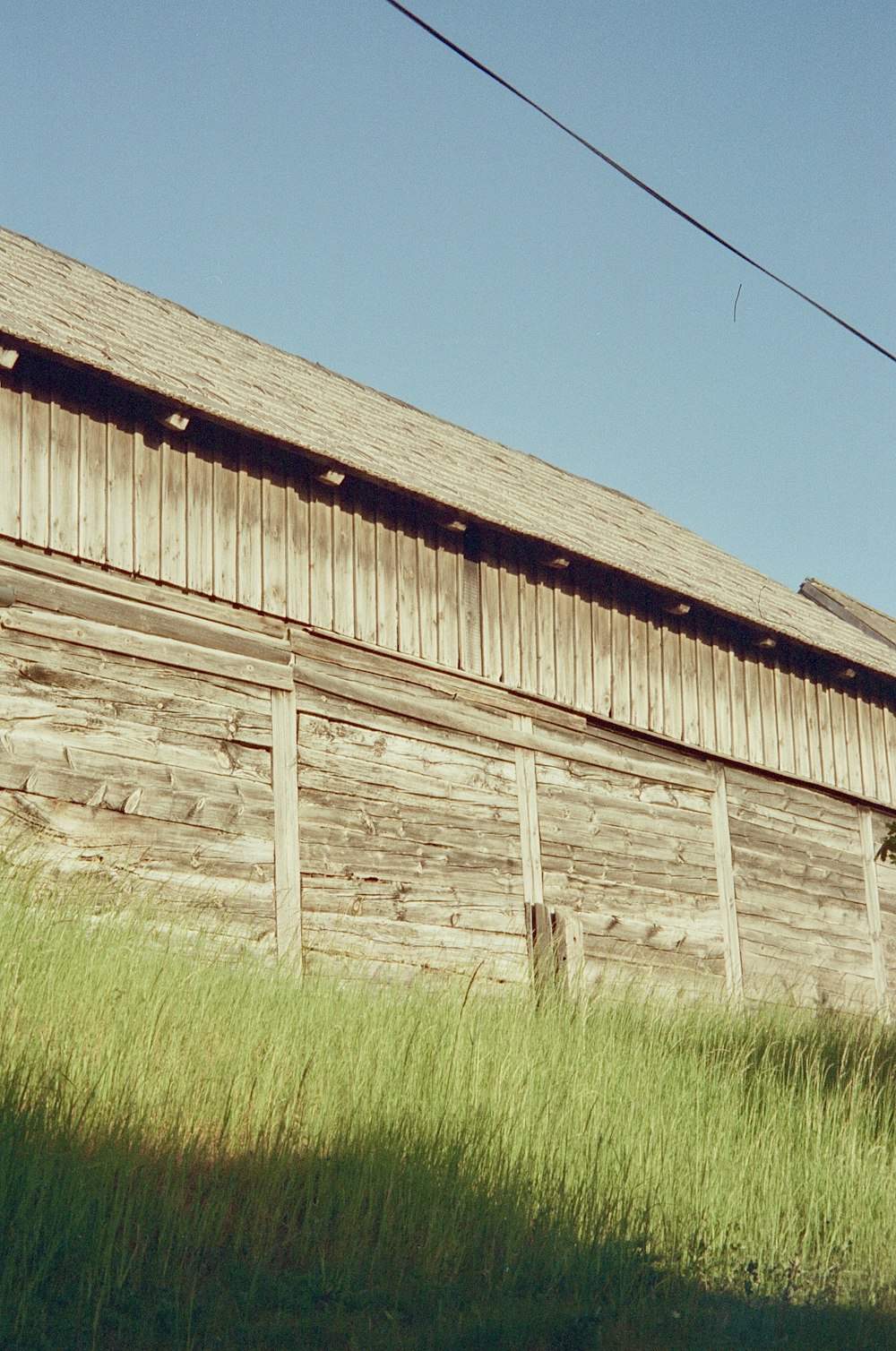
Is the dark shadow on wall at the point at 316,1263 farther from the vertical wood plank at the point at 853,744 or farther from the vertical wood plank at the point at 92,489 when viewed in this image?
the vertical wood plank at the point at 853,744

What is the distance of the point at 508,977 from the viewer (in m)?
10.8

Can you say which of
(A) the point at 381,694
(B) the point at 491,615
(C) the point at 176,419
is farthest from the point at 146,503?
(B) the point at 491,615

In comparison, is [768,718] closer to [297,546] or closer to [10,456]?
[297,546]

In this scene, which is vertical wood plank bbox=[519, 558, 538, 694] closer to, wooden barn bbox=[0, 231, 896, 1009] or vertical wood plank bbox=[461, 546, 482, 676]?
wooden barn bbox=[0, 231, 896, 1009]

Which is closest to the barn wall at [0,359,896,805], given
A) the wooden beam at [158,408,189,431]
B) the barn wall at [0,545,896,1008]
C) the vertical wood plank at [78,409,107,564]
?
the vertical wood plank at [78,409,107,564]

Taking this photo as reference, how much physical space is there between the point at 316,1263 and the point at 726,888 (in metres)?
8.60

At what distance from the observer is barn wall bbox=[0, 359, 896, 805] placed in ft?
29.9

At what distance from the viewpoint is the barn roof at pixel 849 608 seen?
19750 mm

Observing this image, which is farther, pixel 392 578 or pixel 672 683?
pixel 672 683

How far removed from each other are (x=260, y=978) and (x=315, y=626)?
11.3 feet

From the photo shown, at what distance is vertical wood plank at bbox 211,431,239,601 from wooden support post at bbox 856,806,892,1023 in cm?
788

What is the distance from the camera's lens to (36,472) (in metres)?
8.88

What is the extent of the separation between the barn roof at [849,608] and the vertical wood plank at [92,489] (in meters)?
13.1

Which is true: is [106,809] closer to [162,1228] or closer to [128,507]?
[128,507]
